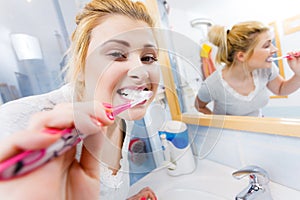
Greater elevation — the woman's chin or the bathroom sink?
the woman's chin

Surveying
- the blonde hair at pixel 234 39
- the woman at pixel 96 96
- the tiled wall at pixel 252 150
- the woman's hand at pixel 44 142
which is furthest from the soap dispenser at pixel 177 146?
the woman's hand at pixel 44 142

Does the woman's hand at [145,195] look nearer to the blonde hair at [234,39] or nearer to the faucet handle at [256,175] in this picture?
the faucet handle at [256,175]

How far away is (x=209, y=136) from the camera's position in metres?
0.68

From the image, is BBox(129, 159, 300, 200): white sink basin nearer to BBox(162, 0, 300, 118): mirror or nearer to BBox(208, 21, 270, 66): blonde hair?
BBox(162, 0, 300, 118): mirror

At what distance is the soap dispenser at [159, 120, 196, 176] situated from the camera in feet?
2.22

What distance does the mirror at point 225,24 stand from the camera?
0.49 metres

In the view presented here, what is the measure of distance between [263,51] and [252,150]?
0.34 meters

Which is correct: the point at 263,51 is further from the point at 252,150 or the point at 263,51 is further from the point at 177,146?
the point at 177,146

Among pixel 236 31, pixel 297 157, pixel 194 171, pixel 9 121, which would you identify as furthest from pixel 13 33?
pixel 297 157

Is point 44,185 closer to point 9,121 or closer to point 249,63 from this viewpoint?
point 9,121

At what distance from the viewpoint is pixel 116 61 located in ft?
1.23

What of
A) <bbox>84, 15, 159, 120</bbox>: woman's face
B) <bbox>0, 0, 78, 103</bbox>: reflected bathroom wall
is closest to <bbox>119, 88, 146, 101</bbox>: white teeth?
<bbox>84, 15, 159, 120</bbox>: woman's face

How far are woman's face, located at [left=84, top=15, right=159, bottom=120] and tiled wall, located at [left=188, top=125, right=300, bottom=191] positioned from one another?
0.42 m

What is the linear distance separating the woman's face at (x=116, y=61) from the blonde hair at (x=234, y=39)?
0.37 metres
